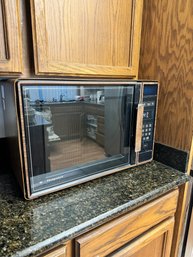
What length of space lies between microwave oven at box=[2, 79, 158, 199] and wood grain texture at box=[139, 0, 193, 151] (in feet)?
0.31

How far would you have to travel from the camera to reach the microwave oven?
1.73 feet

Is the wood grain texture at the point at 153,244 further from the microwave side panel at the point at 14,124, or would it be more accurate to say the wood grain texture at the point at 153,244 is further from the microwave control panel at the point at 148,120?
the microwave side panel at the point at 14,124

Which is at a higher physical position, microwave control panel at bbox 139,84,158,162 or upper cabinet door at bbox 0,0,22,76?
upper cabinet door at bbox 0,0,22,76

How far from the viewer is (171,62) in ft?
2.56

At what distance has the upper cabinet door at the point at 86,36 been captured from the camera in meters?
0.55

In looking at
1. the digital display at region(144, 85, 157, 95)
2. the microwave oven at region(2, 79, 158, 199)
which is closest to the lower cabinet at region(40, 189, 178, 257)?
the microwave oven at region(2, 79, 158, 199)

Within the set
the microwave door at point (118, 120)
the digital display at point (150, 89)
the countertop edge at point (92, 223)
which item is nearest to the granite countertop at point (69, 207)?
the countertop edge at point (92, 223)

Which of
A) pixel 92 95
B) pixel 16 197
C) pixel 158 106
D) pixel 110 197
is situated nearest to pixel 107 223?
pixel 110 197

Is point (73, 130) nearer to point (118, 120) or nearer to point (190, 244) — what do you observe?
point (118, 120)

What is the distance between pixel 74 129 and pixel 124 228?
36 centimetres

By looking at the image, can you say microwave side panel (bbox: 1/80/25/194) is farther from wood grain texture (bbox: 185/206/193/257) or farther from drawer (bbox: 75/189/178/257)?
wood grain texture (bbox: 185/206/193/257)

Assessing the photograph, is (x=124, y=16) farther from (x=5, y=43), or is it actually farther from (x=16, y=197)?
(x=16, y=197)

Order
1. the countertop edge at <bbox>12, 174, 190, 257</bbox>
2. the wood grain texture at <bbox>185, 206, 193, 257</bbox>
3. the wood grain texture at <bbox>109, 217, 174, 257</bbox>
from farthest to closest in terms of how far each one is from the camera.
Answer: the wood grain texture at <bbox>185, 206, 193, 257</bbox> → the wood grain texture at <bbox>109, 217, 174, 257</bbox> → the countertop edge at <bbox>12, 174, 190, 257</bbox>

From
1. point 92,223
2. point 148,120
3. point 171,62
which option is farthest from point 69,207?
point 171,62
